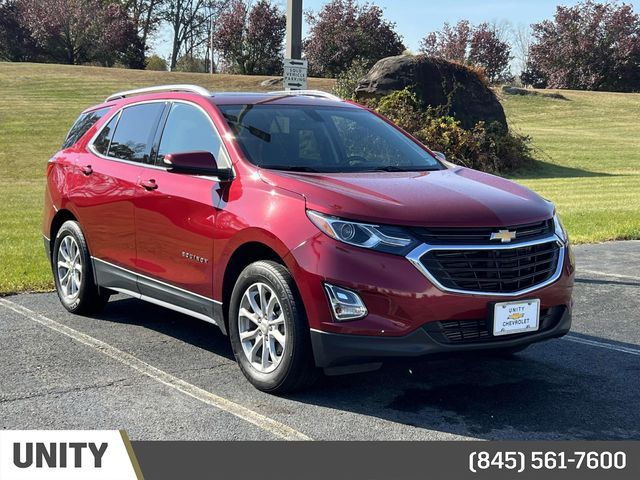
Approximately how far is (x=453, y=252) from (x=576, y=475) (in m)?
1.29

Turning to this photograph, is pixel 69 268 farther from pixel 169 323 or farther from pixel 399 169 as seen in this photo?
pixel 399 169

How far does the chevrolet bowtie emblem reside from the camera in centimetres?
459

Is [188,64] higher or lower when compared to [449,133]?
higher

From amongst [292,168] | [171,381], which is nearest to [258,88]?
[292,168]

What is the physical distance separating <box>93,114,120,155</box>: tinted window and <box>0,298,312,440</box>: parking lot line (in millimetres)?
1434

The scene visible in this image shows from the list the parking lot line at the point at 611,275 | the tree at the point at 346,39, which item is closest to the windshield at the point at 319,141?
the parking lot line at the point at 611,275

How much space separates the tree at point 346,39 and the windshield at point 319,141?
4474 centimetres

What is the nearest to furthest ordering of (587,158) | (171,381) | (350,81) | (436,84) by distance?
(171,381) < (436,84) < (350,81) < (587,158)

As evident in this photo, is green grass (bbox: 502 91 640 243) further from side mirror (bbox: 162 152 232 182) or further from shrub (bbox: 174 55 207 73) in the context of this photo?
Answer: shrub (bbox: 174 55 207 73)

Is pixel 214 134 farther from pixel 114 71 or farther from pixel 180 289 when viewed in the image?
pixel 114 71

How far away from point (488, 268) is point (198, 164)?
74.9 inches

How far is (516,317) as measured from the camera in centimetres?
462

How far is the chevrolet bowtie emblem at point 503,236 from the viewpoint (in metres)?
4.59

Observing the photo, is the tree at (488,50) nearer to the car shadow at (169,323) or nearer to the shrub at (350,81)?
the shrub at (350,81)
